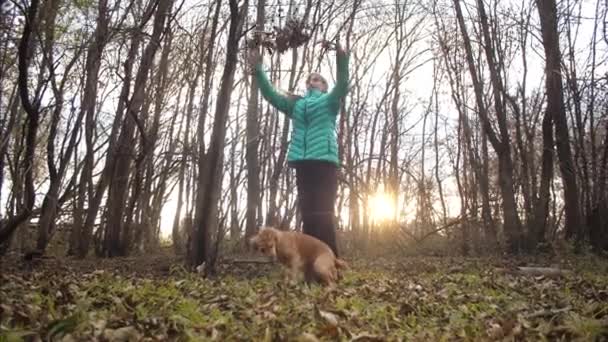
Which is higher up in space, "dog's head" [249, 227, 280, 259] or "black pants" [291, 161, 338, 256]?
"black pants" [291, 161, 338, 256]

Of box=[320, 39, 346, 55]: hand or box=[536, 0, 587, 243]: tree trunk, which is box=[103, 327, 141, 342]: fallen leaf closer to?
box=[320, 39, 346, 55]: hand

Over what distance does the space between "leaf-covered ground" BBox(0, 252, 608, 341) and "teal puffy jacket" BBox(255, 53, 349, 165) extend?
1494 millimetres

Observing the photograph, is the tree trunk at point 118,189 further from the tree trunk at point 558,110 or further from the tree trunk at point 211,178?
the tree trunk at point 558,110

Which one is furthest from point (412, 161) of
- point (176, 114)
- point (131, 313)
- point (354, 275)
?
point (131, 313)

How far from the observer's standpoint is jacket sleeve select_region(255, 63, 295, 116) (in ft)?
20.1

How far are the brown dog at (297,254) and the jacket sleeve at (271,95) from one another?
1.93 metres

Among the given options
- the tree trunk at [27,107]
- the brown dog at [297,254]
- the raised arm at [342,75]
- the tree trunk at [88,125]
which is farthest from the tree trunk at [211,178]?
the tree trunk at [88,125]

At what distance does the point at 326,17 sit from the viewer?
1184cm

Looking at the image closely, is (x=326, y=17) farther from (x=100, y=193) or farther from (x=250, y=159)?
(x=100, y=193)

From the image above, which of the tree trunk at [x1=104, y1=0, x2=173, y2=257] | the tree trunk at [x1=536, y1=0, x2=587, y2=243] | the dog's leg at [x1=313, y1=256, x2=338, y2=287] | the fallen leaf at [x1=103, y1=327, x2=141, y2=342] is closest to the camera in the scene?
the fallen leaf at [x1=103, y1=327, x2=141, y2=342]

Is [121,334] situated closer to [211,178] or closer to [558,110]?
[211,178]

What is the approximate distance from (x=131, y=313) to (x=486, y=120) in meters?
9.50

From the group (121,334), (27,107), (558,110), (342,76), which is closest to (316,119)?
(342,76)

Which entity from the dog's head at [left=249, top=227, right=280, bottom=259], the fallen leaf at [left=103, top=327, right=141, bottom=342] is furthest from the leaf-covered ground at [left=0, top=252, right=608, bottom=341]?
the dog's head at [left=249, top=227, right=280, bottom=259]
